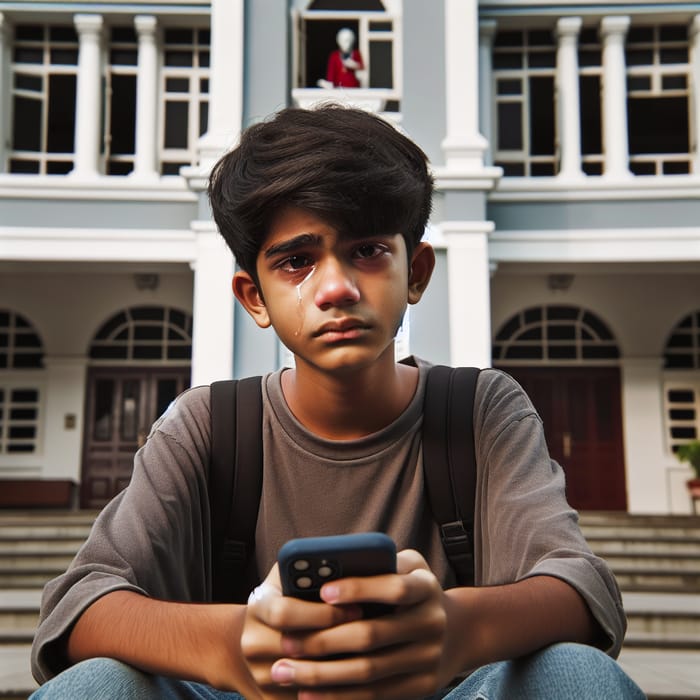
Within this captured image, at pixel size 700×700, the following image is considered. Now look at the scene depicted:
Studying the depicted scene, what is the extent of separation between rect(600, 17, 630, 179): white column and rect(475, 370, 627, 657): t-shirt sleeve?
9400mm

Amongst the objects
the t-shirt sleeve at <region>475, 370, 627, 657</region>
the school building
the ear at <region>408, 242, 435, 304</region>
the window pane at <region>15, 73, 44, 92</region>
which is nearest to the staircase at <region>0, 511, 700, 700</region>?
the school building

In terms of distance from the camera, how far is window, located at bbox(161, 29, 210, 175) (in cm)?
1097

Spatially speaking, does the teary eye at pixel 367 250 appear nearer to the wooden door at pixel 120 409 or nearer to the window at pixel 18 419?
the wooden door at pixel 120 409

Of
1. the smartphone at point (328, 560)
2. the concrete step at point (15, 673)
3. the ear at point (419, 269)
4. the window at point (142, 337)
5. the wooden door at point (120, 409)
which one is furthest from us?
the window at point (142, 337)

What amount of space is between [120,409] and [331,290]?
11.2 meters

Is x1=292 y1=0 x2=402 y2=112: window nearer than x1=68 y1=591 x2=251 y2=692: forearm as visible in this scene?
No

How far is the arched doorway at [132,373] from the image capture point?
12.2m

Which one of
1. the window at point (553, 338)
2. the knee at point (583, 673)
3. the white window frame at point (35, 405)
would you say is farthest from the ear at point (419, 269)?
the white window frame at point (35, 405)

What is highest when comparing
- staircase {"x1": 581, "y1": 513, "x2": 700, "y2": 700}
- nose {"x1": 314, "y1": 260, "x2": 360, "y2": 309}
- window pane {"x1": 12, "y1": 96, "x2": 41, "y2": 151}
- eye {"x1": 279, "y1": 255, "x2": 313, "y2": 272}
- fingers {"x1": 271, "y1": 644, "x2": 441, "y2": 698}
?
window pane {"x1": 12, "y1": 96, "x2": 41, "y2": 151}

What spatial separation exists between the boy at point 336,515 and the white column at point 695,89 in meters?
9.88

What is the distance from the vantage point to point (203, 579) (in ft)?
5.53

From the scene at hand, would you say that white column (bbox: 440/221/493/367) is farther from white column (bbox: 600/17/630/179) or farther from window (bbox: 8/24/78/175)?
window (bbox: 8/24/78/175)

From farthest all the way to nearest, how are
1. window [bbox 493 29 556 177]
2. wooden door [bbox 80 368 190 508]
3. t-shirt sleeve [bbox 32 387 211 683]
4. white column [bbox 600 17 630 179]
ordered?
1. wooden door [bbox 80 368 190 508]
2. window [bbox 493 29 556 177]
3. white column [bbox 600 17 630 179]
4. t-shirt sleeve [bbox 32 387 211 683]

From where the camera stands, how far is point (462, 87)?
9.73 m
